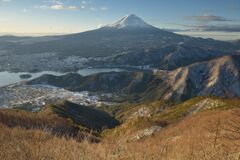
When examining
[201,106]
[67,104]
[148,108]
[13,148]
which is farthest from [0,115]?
[148,108]

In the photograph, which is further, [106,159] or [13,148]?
[13,148]

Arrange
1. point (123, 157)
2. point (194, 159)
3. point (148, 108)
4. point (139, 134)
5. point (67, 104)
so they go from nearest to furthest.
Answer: point (194, 159) → point (123, 157) → point (139, 134) → point (67, 104) → point (148, 108)

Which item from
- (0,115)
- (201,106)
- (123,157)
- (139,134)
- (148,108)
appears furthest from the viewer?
(148,108)

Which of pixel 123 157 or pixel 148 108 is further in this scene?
pixel 148 108

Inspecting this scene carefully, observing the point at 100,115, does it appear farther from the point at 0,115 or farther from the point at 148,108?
the point at 0,115

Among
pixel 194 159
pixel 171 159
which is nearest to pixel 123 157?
pixel 171 159

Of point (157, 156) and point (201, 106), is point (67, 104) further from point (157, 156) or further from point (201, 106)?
point (157, 156)

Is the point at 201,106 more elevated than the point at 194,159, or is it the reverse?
the point at 194,159

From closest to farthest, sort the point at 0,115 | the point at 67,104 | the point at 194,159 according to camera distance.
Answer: the point at 194,159
the point at 0,115
the point at 67,104

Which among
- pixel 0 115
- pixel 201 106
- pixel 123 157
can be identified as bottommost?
pixel 201 106
